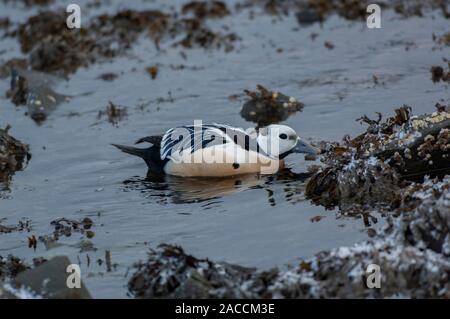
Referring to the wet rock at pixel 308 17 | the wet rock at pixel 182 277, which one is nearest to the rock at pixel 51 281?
the wet rock at pixel 182 277

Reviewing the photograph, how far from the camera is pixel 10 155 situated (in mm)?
10242

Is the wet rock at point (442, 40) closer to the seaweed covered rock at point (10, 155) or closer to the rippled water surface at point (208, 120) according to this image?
the rippled water surface at point (208, 120)

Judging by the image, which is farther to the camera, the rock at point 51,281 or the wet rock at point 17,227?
the wet rock at point 17,227

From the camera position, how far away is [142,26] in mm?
16406

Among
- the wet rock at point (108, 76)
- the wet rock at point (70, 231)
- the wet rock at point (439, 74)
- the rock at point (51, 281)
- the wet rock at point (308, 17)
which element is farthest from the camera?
the wet rock at point (308, 17)

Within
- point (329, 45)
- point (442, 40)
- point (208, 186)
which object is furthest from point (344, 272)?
point (329, 45)

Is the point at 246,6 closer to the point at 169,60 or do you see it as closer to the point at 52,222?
the point at 169,60

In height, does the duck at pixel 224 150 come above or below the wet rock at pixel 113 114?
below

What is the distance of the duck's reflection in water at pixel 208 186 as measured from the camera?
8.58 m

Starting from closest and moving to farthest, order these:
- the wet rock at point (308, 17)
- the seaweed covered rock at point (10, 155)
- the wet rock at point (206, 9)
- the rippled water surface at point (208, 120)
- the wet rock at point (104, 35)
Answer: the rippled water surface at point (208, 120) < the seaweed covered rock at point (10, 155) < the wet rock at point (104, 35) < the wet rock at point (308, 17) < the wet rock at point (206, 9)

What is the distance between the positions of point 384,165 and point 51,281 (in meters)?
3.20

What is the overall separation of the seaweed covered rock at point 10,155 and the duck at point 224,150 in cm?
179

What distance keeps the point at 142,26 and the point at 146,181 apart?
24.9 ft

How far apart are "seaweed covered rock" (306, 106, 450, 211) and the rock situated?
8.33 ft
